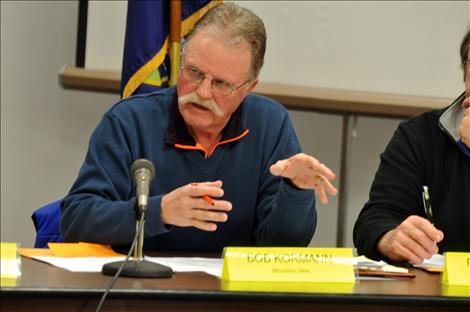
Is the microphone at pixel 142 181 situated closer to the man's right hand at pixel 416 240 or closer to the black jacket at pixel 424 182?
the man's right hand at pixel 416 240

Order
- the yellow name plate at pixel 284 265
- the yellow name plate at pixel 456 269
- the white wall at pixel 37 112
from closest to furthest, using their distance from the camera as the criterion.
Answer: the yellow name plate at pixel 284 265
the yellow name plate at pixel 456 269
the white wall at pixel 37 112

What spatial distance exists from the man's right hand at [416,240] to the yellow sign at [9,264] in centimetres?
96

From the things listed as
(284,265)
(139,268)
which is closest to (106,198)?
(139,268)

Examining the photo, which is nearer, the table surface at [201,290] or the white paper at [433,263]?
the table surface at [201,290]

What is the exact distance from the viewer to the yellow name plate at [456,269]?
167 centimetres

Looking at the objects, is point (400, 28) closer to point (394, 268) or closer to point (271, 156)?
point (271, 156)

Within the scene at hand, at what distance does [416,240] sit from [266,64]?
1.92m

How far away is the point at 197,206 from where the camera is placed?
1806 millimetres

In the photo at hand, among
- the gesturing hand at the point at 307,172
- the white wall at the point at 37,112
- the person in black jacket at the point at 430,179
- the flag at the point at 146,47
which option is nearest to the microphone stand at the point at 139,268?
the gesturing hand at the point at 307,172

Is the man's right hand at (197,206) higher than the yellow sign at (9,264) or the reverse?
higher

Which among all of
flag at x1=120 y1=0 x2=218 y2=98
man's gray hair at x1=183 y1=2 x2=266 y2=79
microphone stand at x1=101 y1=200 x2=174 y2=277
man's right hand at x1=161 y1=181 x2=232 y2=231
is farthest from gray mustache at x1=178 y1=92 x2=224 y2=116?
flag at x1=120 y1=0 x2=218 y2=98

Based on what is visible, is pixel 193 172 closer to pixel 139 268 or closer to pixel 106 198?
pixel 106 198

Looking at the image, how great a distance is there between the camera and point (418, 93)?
385cm

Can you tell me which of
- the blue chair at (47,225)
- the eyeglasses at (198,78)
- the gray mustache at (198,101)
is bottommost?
the blue chair at (47,225)
